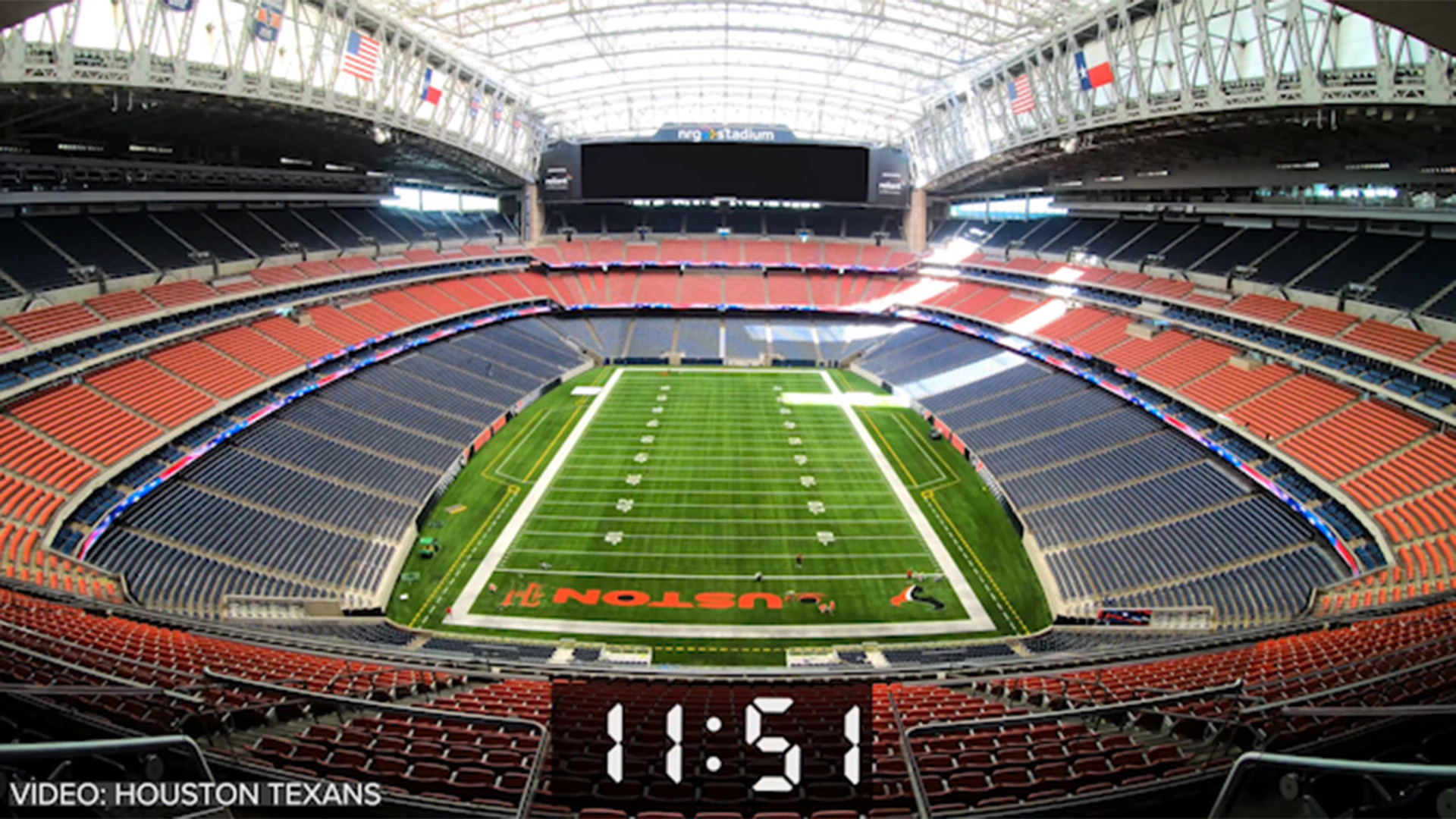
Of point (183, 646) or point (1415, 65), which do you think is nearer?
point (183, 646)

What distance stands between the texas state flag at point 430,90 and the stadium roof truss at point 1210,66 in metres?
28.1

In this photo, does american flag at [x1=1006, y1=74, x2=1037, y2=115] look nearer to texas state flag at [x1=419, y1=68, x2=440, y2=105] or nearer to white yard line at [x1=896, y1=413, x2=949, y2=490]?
white yard line at [x1=896, y1=413, x2=949, y2=490]

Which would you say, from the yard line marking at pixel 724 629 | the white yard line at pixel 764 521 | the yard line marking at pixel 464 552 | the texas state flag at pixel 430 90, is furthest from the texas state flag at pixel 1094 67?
the texas state flag at pixel 430 90

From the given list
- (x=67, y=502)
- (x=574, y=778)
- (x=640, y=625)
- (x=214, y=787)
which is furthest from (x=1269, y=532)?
(x=67, y=502)

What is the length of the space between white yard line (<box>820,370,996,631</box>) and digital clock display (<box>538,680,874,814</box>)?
11.3 metres

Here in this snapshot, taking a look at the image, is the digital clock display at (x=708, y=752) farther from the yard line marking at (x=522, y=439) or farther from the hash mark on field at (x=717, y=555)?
the yard line marking at (x=522, y=439)

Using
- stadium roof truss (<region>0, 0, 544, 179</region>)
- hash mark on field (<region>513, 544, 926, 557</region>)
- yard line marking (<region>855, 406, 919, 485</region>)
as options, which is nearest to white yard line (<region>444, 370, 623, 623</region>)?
hash mark on field (<region>513, 544, 926, 557</region>)

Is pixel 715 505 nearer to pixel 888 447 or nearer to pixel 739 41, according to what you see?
pixel 888 447

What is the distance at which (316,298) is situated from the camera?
126 ft

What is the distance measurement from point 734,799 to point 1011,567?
64.9 feet

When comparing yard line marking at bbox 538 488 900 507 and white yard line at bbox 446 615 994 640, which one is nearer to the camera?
white yard line at bbox 446 615 994 640

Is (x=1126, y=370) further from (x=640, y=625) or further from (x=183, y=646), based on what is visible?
(x=183, y=646)

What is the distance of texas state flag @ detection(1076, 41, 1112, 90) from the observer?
29469 millimetres

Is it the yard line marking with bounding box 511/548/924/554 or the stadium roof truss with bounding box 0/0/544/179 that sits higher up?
the stadium roof truss with bounding box 0/0/544/179
